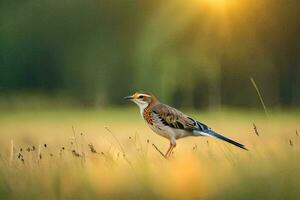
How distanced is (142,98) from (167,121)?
0.18 meters

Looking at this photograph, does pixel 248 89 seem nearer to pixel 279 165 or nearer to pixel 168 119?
pixel 168 119

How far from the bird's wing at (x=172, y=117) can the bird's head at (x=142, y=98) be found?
5 cm

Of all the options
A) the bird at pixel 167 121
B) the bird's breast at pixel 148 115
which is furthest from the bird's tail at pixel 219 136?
the bird's breast at pixel 148 115

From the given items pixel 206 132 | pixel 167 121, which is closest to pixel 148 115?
pixel 167 121

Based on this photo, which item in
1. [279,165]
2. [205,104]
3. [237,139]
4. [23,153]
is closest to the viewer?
[279,165]

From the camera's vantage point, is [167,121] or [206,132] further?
[167,121]

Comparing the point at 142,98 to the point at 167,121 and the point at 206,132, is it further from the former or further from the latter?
the point at 206,132

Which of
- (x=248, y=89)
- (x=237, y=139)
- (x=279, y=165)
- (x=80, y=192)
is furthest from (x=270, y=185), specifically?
(x=248, y=89)

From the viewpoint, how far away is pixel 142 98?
3.06m

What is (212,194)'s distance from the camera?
8.73 ft

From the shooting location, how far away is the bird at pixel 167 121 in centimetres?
307

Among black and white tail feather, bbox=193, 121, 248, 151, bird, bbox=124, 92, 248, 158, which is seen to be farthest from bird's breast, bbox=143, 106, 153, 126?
black and white tail feather, bbox=193, 121, 248, 151

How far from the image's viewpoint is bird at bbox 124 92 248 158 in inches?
121

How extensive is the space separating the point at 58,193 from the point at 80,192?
86 millimetres
